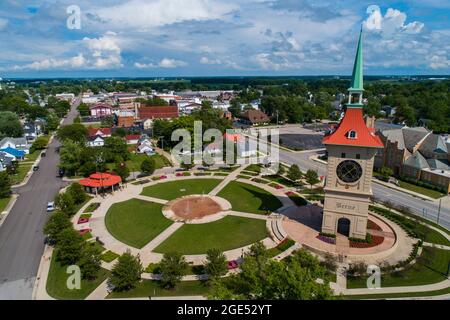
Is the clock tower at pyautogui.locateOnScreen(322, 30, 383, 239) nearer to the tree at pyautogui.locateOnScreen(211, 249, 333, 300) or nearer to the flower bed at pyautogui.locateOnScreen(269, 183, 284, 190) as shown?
the flower bed at pyautogui.locateOnScreen(269, 183, 284, 190)

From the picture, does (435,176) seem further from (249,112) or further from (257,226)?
(249,112)

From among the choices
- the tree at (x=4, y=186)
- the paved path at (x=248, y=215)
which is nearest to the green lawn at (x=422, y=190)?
the paved path at (x=248, y=215)

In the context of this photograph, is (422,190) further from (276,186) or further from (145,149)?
(145,149)

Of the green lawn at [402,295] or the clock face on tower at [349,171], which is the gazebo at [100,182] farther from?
the green lawn at [402,295]

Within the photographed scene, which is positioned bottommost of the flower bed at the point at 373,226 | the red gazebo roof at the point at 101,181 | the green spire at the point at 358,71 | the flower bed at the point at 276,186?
the flower bed at the point at 373,226

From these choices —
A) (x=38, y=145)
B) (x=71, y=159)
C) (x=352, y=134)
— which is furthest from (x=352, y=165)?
(x=38, y=145)

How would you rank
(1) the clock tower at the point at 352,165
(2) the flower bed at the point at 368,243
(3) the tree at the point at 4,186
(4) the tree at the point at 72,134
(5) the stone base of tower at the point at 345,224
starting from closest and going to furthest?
1. (1) the clock tower at the point at 352,165
2. (2) the flower bed at the point at 368,243
3. (5) the stone base of tower at the point at 345,224
4. (3) the tree at the point at 4,186
5. (4) the tree at the point at 72,134

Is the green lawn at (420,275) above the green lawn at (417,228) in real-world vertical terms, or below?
below
